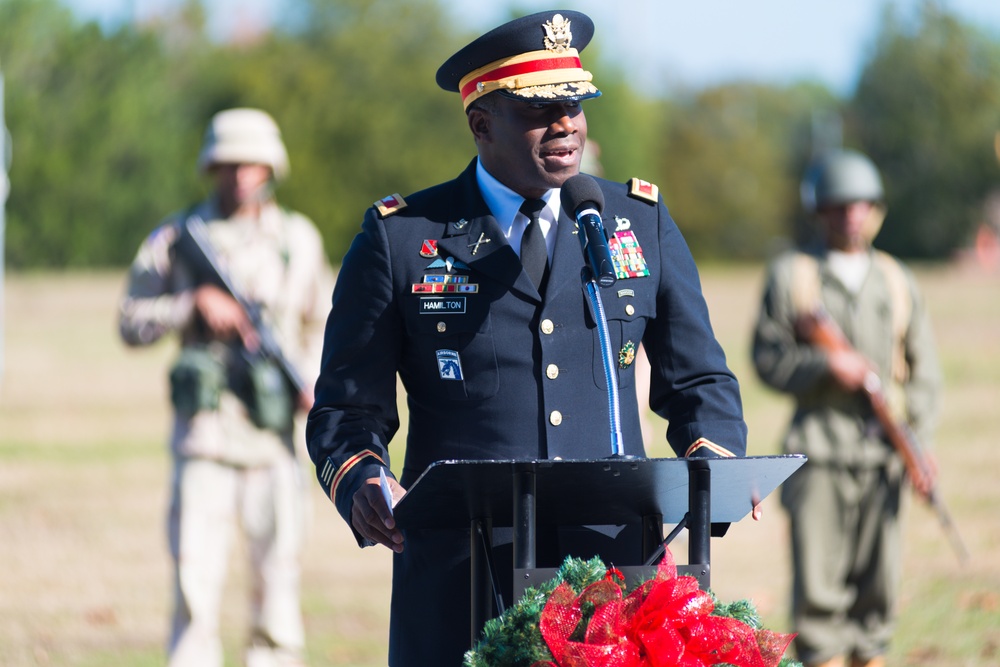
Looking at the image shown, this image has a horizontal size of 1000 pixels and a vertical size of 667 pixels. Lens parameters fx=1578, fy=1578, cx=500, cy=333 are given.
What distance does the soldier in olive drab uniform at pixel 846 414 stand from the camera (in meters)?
7.14

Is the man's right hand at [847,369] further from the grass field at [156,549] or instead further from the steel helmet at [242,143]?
the steel helmet at [242,143]

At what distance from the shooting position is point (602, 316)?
3039 mm

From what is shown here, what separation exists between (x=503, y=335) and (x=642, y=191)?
0.51 metres

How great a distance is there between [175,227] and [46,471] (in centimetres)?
738

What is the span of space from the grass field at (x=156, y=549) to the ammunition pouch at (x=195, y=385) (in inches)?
55.4

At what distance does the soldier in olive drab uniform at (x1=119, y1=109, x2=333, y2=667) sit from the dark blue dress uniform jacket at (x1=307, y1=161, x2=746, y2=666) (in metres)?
3.43

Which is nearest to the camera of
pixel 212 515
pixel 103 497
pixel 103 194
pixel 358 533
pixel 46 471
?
pixel 358 533

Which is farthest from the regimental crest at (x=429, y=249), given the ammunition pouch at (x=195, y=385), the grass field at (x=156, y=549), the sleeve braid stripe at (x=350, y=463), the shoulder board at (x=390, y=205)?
the grass field at (x=156, y=549)

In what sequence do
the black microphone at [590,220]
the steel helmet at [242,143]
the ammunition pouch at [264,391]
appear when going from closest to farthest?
the black microphone at [590,220]
the ammunition pouch at [264,391]
the steel helmet at [242,143]

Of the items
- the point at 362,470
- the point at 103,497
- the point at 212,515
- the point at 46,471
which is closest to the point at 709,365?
the point at 362,470

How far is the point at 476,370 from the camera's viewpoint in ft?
11.3

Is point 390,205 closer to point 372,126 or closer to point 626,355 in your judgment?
point 626,355

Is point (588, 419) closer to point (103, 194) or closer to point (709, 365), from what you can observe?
point (709, 365)

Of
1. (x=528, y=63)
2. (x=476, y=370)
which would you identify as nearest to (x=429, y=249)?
(x=476, y=370)
